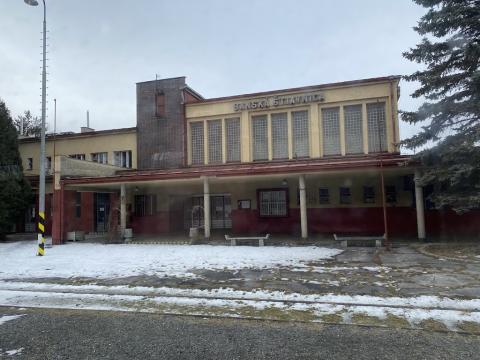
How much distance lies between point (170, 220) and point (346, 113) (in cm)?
1265

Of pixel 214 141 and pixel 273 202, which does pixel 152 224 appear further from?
pixel 273 202

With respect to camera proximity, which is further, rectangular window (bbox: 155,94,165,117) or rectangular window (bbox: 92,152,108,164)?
rectangular window (bbox: 92,152,108,164)

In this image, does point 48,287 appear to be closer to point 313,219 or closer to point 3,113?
point 313,219

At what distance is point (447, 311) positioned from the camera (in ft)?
20.2

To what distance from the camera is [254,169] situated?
653 inches

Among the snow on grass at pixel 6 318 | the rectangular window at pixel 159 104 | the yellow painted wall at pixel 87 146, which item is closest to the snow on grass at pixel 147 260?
the snow on grass at pixel 6 318

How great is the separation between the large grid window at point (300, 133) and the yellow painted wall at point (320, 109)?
28cm

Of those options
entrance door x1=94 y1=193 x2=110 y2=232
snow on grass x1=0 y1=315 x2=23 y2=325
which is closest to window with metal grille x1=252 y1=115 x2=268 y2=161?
entrance door x1=94 y1=193 x2=110 y2=232

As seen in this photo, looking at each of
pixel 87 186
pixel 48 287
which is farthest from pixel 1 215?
pixel 48 287

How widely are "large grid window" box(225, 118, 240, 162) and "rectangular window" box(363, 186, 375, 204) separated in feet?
25.8

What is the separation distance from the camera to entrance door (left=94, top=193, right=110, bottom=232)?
998 inches

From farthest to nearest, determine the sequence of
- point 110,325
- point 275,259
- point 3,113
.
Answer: point 3,113 < point 275,259 < point 110,325

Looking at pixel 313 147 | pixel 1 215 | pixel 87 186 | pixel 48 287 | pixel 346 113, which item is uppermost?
pixel 346 113

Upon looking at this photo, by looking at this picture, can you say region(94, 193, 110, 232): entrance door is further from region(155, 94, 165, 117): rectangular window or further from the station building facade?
region(155, 94, 165, 117): rectangular window
